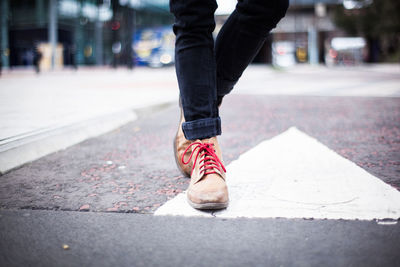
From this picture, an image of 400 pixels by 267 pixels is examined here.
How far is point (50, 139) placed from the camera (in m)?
2.73

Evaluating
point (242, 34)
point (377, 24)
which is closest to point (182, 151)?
point (242, 34)

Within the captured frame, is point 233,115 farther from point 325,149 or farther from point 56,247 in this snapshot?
point 56,247

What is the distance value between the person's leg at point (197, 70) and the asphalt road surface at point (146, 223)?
0.31 meters

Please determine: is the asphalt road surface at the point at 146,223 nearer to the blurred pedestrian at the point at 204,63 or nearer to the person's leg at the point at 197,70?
the blurred pedestrian at the point at 204,63

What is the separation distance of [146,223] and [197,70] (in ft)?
2.33

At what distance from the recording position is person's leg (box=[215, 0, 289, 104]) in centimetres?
185

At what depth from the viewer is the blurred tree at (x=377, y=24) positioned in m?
29.6

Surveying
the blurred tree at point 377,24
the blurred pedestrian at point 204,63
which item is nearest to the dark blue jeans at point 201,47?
the blurred pedestrian at point 204,63

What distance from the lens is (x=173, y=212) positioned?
1.54 m

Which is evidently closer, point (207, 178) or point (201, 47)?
point (207, 178)

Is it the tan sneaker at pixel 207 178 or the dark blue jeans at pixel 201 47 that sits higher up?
the dark blue jeans at pixel 201 47

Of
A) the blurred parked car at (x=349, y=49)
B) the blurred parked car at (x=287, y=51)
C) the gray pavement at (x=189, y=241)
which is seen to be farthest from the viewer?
the blurred parked car at (x=287, y=51)

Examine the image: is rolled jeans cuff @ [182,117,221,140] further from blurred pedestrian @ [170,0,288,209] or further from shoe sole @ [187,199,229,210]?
shoe sole @ [187,199,229,210]

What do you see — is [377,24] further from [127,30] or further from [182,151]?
[182,151]
